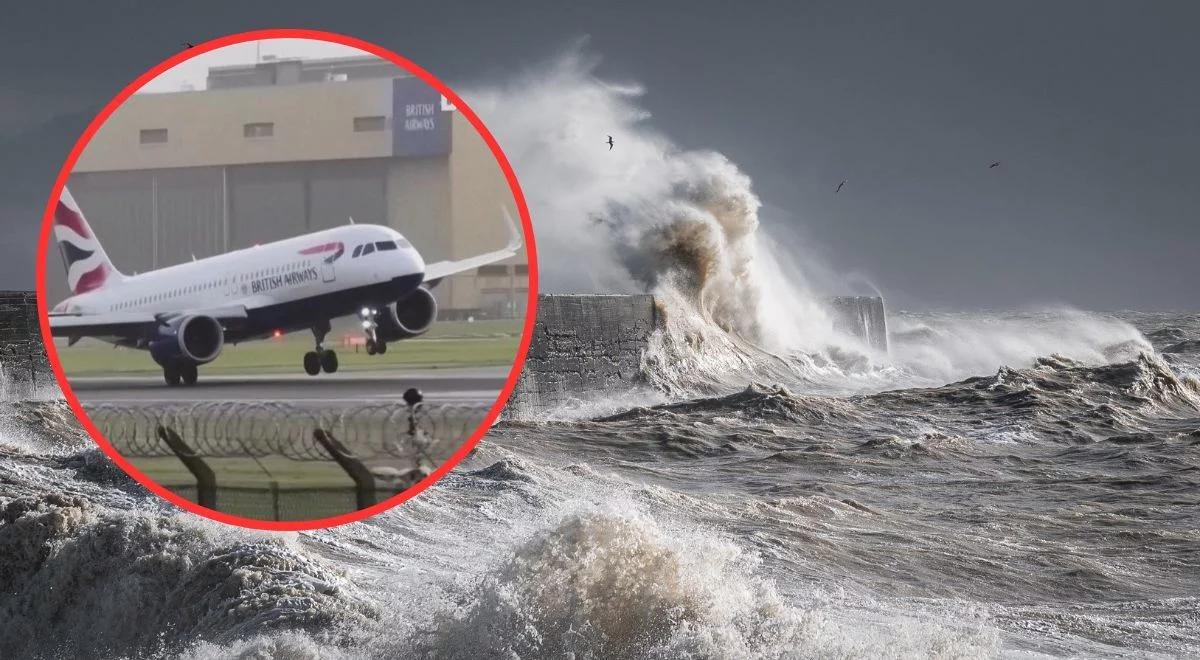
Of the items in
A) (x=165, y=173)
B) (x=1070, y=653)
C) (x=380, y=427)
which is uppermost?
(x=165, y=173)

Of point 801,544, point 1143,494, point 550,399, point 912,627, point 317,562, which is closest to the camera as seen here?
point 912,627

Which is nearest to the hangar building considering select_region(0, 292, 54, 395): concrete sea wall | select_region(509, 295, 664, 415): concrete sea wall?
select_region(509, 295, 664, 415): concrete sea wall

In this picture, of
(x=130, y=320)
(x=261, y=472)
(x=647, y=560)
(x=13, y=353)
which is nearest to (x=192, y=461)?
(x=261, y=472)

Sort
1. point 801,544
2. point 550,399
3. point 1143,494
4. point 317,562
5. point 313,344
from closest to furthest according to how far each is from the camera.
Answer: point 313,344 → point 317,562 → point 801,544 → point 1143,494 → point 550,399

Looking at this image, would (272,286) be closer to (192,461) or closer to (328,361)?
(328,361)

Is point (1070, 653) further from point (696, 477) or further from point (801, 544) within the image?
point (696, 477)

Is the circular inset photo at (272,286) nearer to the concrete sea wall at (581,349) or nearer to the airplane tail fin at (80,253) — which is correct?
the airplane tail fin at (80,253)

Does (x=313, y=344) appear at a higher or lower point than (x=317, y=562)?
higher

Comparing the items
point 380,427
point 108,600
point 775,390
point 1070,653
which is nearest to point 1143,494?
point 1070,653
